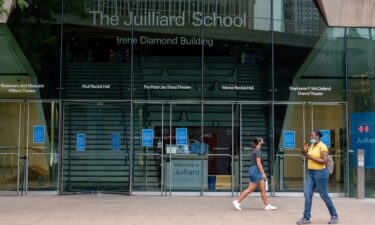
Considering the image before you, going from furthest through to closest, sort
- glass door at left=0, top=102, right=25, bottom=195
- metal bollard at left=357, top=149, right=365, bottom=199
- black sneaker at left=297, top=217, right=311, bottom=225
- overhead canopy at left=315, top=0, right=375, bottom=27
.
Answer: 1. overhead canopy at left=315, top=0, right=375, bottom=27
2. glass door at left=0, top=102, right=25, bottom=195
3. metal bollard at left=357, top=149, right=365, bottom=199
4. black sneaker at left=297, top=217, right=311, bottom=225

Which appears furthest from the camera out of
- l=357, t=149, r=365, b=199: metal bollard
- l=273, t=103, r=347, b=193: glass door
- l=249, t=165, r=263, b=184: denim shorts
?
l=273, t=103, r=347, b=193: glass door

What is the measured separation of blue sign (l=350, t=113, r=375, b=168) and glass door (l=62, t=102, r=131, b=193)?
641 centimetres

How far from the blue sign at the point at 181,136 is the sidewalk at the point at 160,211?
5.74 ft

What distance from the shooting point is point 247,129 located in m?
17.2

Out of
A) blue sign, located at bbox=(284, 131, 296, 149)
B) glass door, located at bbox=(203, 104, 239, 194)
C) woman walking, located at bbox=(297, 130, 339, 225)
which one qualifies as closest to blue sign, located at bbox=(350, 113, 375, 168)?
blue sign, located at bbox=(284, 131, 296, 149)

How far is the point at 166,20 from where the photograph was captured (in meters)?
17.1

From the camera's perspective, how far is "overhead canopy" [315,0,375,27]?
17109 mm

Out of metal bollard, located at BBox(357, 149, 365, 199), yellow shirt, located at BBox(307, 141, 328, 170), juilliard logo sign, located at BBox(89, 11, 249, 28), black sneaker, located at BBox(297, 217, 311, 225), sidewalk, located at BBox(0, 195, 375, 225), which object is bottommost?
sidewalk, located at BBox(0, 195, 375, 225)

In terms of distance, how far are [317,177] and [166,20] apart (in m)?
7.70

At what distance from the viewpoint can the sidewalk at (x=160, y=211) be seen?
448 inches

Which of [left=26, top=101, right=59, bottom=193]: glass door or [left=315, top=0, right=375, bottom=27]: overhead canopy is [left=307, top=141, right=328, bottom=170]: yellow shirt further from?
[left=26, top=101, right=59, bottom=193]: glass door

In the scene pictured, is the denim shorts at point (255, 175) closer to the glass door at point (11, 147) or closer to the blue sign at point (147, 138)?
the blue sign at point (147, 138)

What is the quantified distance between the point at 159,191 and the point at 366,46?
24.0 feet

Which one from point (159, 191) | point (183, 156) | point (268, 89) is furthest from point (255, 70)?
point (159, 191)
